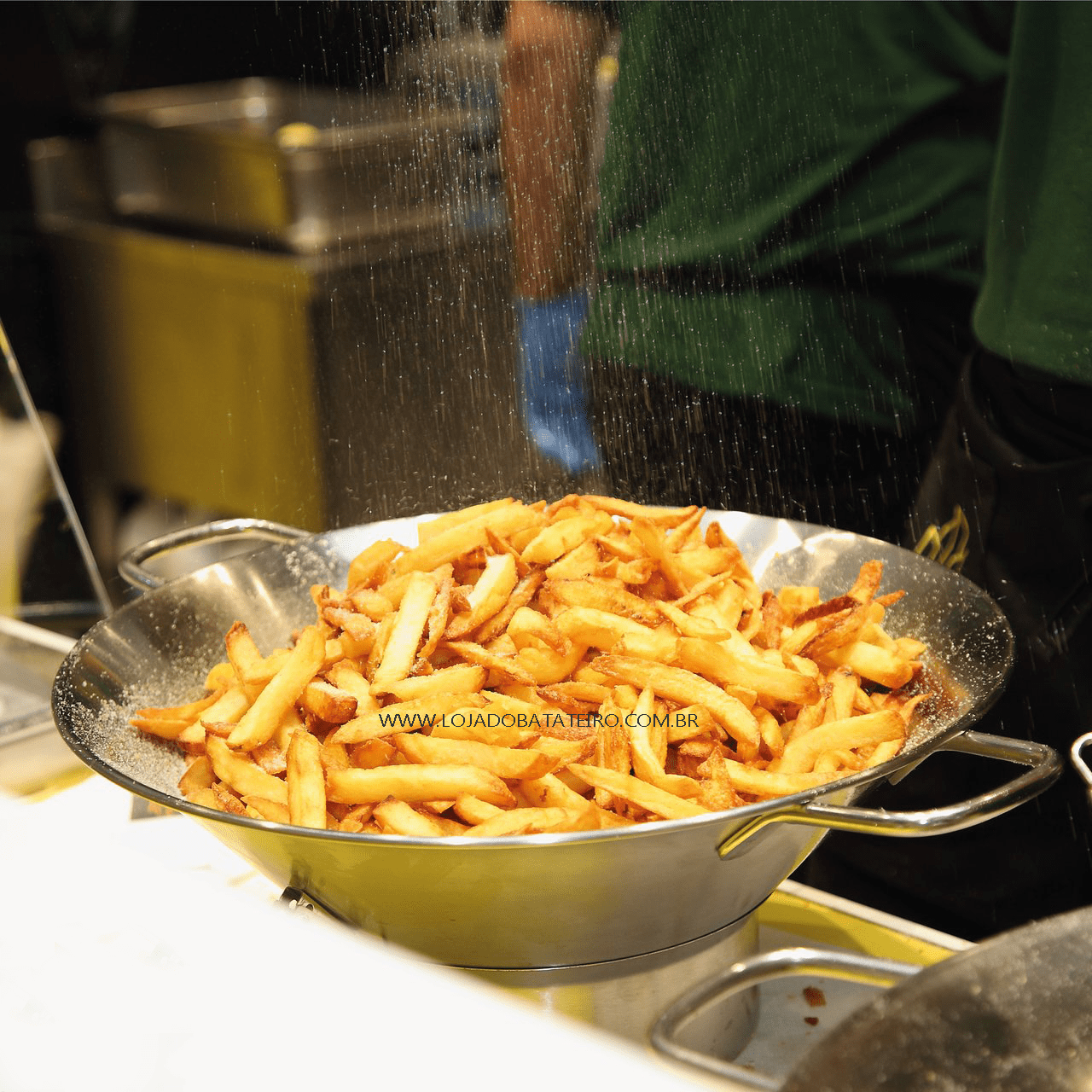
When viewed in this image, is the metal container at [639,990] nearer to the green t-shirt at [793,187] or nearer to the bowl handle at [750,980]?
the bowl handle at [750,980]

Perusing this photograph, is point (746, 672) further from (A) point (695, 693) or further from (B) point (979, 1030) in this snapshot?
(B) point (979, 1030)

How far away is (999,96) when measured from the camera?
1.78m

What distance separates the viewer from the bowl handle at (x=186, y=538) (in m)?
1.31

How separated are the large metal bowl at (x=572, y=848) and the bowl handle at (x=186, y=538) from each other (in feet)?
0.48

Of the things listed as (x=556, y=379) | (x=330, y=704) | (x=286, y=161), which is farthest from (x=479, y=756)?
(x=286, y=161)

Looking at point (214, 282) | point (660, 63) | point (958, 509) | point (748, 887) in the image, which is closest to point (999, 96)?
point (660, 63)

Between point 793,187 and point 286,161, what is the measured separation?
1.67 m

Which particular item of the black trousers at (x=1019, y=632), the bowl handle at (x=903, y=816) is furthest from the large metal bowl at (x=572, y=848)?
the black trousers at (x=1019, y=632)

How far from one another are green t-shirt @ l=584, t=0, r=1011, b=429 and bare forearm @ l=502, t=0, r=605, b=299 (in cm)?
5

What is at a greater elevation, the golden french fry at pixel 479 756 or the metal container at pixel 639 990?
the golden french fry at pixel 479 756

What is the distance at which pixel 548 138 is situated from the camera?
1.71 meters

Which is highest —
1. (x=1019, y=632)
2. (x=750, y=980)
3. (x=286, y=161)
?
(x=286, y=161)

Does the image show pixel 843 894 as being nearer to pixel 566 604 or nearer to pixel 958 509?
pixel 958 509

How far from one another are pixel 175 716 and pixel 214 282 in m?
2.75
